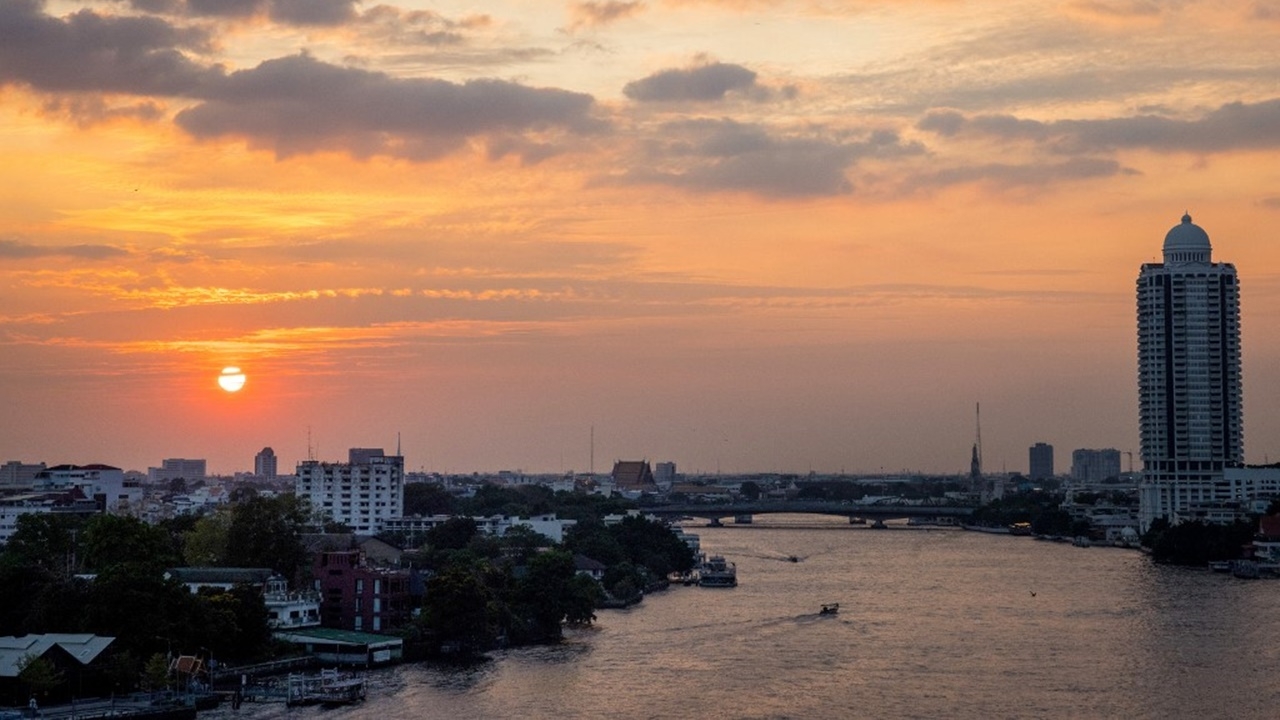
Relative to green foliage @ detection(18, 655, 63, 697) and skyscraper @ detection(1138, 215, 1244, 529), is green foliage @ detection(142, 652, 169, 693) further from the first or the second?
skyscraper @ detection(1138, 215, 1244, 529)

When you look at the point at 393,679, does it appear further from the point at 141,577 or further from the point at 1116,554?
the point at 1116,554

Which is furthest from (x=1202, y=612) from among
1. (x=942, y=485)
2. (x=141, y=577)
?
(x=942, y=485)

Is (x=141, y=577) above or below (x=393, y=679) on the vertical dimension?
above

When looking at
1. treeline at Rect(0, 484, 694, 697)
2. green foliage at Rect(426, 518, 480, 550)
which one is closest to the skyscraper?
treeline at Rect(0, 484, 694, 697)

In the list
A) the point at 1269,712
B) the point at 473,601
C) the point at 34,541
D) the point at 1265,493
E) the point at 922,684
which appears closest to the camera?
the point at 1269,712

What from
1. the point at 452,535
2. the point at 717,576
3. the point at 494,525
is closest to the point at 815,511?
the point at 494,525

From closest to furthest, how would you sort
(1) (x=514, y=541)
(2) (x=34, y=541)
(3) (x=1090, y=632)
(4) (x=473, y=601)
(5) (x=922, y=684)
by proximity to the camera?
1. (5) (x=922, y=684)
2. (4) (x=473, y=601)
3. (3) (x=1090, y=632)
4. (2) (x=34, y=541)
5. (1) (x=514, y=541)

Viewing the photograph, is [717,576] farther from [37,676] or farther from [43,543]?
[37,676]
